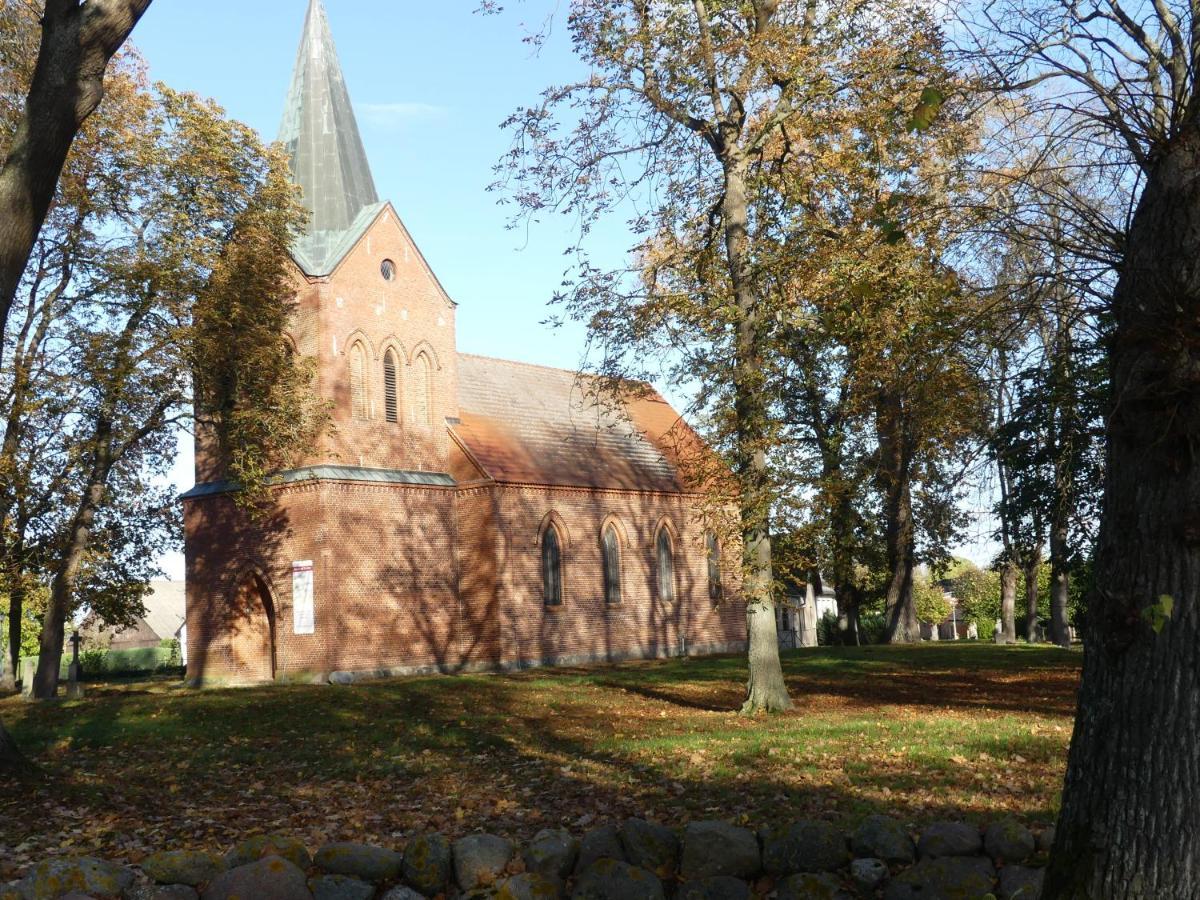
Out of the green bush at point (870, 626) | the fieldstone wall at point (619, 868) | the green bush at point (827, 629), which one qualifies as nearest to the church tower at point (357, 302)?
the green bush at point (827, 629)

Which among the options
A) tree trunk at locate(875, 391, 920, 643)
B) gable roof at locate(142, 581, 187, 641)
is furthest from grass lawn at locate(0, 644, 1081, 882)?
gable roof at locate(142, 581, 187, 641)

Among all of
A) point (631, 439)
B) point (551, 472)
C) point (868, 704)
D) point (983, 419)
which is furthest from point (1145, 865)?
point (631, 439)

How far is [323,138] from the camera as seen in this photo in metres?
A: 34.4

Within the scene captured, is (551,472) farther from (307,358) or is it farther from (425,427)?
(307,358)

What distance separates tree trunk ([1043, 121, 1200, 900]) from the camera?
17.7ft

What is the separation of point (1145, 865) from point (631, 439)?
37088 millimetres

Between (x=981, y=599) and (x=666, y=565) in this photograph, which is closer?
(x=666, y=565)

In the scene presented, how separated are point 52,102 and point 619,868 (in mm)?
8224

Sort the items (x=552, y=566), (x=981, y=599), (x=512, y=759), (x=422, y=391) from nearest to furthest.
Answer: (x=512, y=759) → (x=422, y=391) → (x=552, y=566) → (x=981, y=599)

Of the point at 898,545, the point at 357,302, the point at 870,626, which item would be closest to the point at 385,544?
the point at 357,302

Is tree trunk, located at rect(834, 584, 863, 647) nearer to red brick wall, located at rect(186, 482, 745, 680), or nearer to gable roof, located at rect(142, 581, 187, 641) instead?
red brick wall, located at rect(186, 482, 745, 680)

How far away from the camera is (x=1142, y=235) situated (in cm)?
564

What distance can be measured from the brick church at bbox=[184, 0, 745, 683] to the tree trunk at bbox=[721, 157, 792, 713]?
11.9 metres

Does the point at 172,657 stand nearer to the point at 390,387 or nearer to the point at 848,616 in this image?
the point at 390,387
